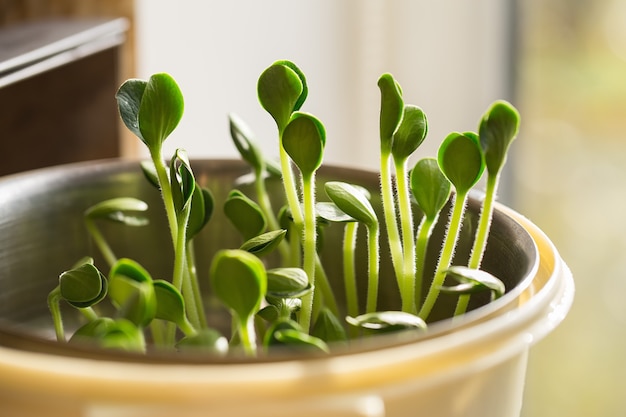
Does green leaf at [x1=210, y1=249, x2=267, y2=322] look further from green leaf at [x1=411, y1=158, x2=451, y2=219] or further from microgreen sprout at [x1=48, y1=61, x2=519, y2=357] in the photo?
green leaf at [x1=411, y1=158, x2=451, y2=219]

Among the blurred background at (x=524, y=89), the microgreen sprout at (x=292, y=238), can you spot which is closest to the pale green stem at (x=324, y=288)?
the microgreen sprout at (x=292, y=238)

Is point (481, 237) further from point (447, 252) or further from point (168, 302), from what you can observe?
point (168, 302)

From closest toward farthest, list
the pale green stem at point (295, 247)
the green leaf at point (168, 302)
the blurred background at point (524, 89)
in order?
the green leaf at point (168, 302) → the pale green stem at point (295, 247) → the blurred background at point (524, 89)

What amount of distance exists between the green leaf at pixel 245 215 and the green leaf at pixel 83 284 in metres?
0.08

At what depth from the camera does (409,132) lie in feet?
1.16

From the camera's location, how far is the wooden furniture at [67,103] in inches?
25.1

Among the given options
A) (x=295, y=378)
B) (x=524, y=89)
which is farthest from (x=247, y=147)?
(x=524, y=89)

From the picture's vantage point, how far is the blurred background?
105 centimetres

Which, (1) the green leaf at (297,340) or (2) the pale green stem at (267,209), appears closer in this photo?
(1) the green leaf at (297,340)

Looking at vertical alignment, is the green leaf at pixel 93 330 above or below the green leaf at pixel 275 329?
below

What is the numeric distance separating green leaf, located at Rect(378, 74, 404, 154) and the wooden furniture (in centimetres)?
34

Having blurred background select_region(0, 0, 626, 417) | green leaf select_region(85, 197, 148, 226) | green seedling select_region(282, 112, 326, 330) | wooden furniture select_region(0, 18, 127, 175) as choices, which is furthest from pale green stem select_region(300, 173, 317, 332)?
blurred background select_region(0, 0, 626, 417)

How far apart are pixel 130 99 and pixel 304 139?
0.08 meters

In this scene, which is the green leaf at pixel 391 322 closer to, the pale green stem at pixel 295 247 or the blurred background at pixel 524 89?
the pale green stem at pixel 295 247
